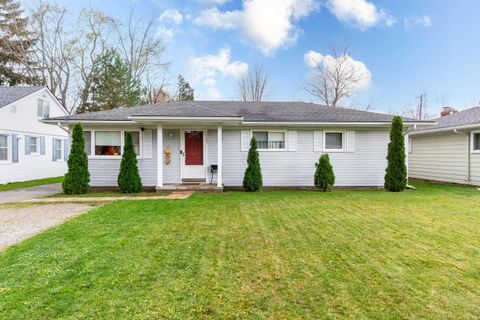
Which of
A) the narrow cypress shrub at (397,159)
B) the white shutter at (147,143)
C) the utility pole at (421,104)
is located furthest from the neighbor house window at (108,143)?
the utility pole at (421,104)

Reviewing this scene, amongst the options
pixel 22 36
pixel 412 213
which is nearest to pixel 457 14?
pixel 412 213

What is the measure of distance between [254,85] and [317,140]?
17.1 metres

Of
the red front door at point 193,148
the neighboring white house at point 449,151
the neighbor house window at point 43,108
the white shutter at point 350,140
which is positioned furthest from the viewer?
the neighbor house window at point 43,108

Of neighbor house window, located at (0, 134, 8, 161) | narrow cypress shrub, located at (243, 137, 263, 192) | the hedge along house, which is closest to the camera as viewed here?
narrow cypress shrub, located at (243, 137, 263, 192)

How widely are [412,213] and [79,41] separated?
29198mm

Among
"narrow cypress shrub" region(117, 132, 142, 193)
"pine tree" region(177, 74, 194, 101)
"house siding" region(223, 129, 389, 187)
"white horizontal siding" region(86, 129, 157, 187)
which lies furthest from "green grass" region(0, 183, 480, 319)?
"pine tree" region(177, 74, 194, 101)

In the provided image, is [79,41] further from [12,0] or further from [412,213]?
[412,213]

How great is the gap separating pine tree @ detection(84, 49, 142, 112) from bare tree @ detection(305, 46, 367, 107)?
16.9 metres

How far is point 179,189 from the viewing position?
10.2 m

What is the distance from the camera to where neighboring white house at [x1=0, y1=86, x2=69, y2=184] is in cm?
1359

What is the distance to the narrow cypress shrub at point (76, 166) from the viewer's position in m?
9.66

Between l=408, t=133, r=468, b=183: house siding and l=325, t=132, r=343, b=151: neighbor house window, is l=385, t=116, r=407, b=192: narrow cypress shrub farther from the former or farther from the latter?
l=408, t=133, r=468, b=183: house siding

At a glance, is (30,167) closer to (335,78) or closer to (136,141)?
(136,141)

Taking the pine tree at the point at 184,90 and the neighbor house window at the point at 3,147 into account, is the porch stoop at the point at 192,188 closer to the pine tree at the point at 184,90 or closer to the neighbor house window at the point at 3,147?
the neighbor house window at the point at 3,147
